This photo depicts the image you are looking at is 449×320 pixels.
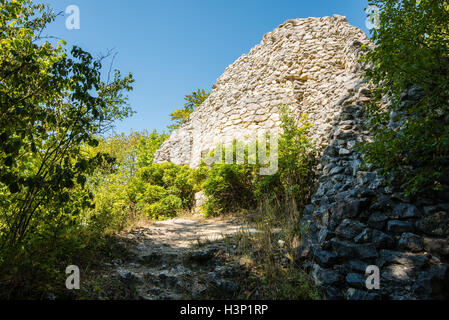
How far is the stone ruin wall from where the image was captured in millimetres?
7262

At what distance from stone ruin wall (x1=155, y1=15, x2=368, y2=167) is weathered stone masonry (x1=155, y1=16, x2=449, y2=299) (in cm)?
4

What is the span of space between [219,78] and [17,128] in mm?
9713

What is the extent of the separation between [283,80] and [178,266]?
7.10 metres

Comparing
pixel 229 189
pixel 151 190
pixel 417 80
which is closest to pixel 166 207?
pixel 151 190

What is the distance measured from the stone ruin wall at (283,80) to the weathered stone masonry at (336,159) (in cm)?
4

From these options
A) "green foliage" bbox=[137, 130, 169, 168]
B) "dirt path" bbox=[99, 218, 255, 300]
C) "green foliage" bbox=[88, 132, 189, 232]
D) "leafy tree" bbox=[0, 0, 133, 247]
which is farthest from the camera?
"green foliage" bbox=[137, 130, 169, 168]

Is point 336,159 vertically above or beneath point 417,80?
beneath

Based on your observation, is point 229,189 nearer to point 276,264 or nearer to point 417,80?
point 276,264

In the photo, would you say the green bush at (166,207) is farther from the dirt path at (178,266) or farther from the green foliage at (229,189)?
the dirt path at (178,266)

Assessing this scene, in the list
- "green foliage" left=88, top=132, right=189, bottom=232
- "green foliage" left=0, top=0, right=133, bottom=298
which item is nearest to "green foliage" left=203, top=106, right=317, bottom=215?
"green foliage" left=88, top=132, right=189, bottom=232

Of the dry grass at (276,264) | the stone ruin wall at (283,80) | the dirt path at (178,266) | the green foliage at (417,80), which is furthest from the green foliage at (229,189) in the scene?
the green foliage at (417,80)

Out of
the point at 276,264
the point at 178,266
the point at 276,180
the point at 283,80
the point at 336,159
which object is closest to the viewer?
the point at 276,264

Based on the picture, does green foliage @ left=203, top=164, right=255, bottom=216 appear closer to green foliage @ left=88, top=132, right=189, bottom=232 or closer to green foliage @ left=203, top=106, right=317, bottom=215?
green foliage @ left=203, top=106, right=317, bottom=215

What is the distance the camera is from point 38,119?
94.8 inches
